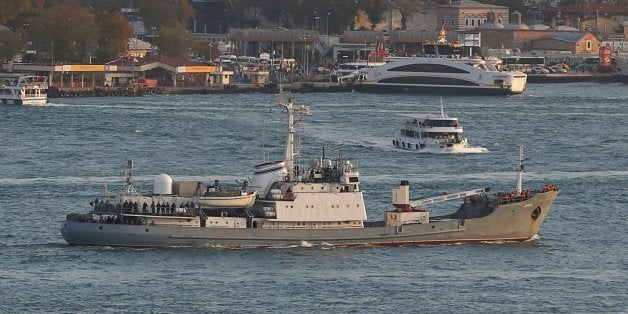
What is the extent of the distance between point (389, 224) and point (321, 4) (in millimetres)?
98278

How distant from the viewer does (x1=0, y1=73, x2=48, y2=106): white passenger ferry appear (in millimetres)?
91688

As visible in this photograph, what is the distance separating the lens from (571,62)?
139750 millimetres

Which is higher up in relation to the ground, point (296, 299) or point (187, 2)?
point (187, 2)

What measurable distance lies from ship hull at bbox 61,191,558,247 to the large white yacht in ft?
216

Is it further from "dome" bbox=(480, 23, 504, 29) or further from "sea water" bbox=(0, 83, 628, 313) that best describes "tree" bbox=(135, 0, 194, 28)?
"sea water" bbox=(0, 83, 628, 313)

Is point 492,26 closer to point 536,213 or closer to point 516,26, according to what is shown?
point 516,26

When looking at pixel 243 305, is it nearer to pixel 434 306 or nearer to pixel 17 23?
pixel 434 306

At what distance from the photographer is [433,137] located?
225 ft

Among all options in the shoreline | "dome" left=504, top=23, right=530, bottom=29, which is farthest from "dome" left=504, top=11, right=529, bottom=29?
the shoreline

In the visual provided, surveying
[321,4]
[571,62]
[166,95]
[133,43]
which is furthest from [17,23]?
[571,62]

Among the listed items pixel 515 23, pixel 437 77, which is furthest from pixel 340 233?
pixel 515 23

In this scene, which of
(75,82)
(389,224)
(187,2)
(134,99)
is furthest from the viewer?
(187,2)

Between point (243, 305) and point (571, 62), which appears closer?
point (243, 305)

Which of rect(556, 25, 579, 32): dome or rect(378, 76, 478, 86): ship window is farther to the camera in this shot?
rect(556, 25, 579, 32): dome
